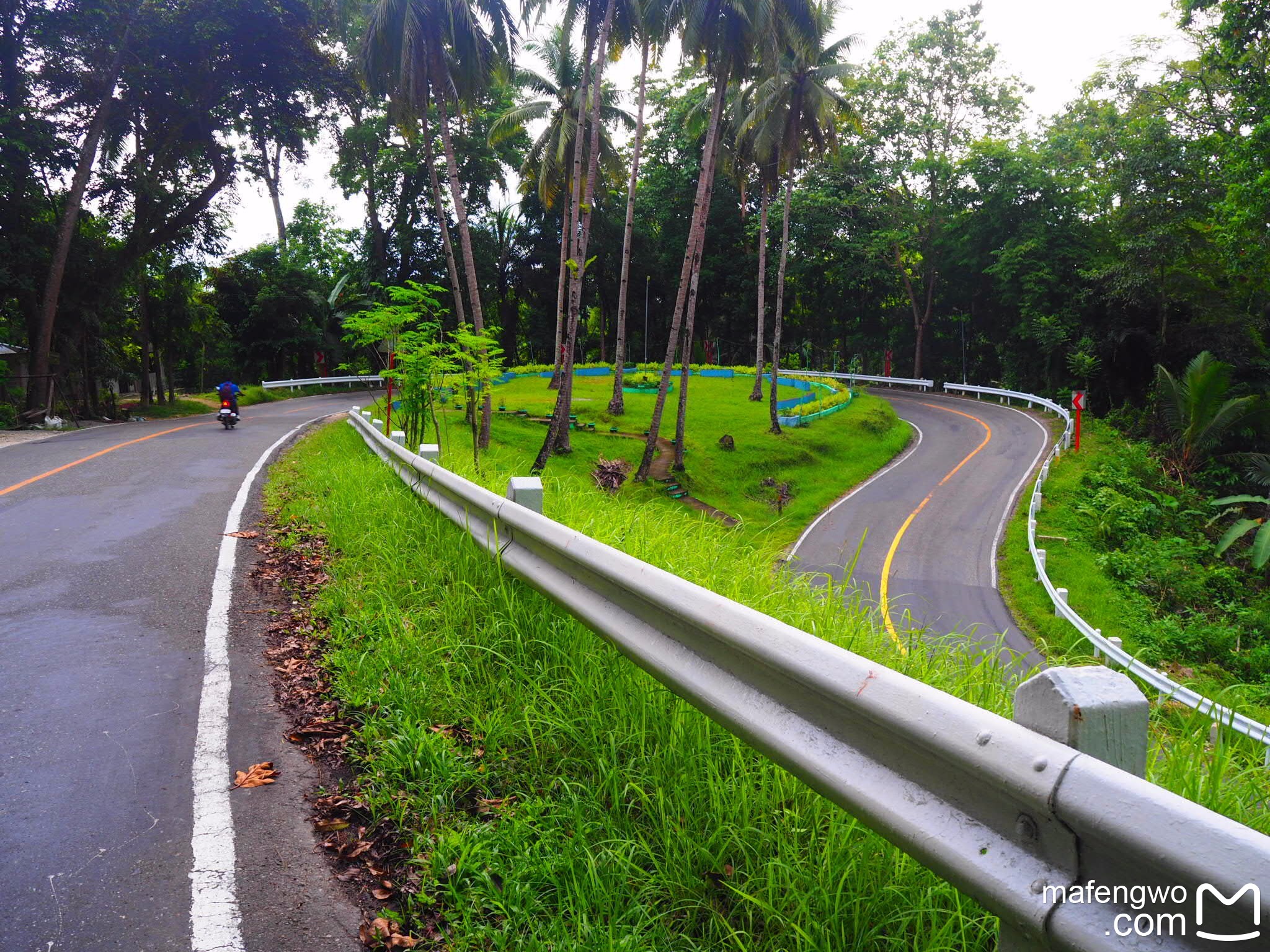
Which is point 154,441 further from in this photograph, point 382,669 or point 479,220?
point 479,220

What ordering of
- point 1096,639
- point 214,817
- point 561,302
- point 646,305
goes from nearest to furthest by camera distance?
1. point 214,817
2. point 1096,639
3. point 561,302
4. point 646,305

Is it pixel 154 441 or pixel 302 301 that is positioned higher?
pixel 302 301

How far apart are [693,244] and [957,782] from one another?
24.7 meters

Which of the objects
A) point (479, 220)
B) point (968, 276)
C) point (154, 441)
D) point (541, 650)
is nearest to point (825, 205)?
point (968, 276)

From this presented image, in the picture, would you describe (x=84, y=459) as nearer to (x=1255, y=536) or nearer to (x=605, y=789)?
(x=605, y=789)

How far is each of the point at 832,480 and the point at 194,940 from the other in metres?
30.8

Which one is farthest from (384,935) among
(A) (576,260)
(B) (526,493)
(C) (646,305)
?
(C) (646,305)

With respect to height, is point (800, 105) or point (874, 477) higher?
point (800, 105)

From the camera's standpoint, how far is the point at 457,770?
11.1 ft

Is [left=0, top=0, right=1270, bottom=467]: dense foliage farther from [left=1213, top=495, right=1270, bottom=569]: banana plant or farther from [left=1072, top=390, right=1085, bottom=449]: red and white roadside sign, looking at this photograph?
[left=1213, top=495, right=1270, bottom=569]: banana plant

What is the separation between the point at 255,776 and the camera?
362 cm

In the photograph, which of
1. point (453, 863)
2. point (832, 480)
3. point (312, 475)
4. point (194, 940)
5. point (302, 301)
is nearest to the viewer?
point (194, 940)

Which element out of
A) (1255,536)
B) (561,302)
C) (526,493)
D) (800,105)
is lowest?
(1255,536)

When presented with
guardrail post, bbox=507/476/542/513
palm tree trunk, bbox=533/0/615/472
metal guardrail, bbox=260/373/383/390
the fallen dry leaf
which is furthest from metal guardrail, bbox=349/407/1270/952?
metal guardrail, bbox=260/373/383/390
